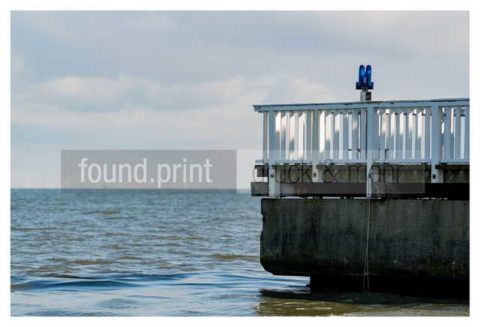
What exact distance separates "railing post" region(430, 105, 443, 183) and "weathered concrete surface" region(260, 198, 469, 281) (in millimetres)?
387

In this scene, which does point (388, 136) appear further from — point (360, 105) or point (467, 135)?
point (467, 135)

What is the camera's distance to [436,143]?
13031 mm

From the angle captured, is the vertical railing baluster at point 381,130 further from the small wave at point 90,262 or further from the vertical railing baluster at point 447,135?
the small wave at point 90,262

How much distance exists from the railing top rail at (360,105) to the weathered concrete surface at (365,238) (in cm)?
140

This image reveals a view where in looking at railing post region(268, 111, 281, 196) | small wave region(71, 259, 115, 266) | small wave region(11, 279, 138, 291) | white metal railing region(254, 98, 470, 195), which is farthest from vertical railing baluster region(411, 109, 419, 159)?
small wave region(71, 259, 115, 266)

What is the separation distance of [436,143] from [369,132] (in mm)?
999

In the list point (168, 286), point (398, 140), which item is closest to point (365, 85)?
point (398, 140)

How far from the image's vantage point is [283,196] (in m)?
14.0

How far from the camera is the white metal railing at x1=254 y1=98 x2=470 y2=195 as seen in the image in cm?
1302

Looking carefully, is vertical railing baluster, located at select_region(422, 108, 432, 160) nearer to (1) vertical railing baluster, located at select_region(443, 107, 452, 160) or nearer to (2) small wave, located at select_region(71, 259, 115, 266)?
(1) vertical railing baluster, located at select_region(443, 107, 452, 160)

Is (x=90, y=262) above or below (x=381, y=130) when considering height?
below
